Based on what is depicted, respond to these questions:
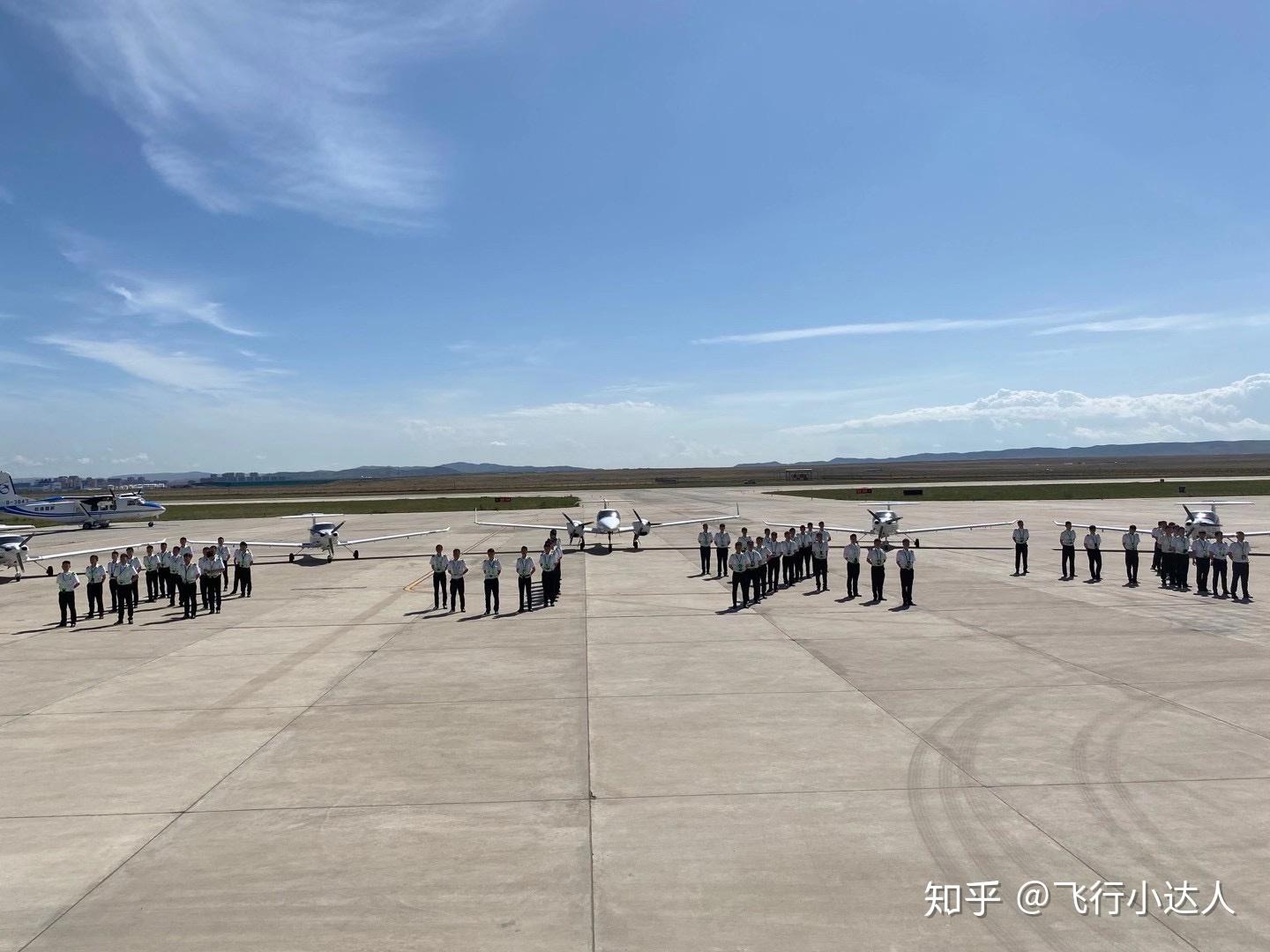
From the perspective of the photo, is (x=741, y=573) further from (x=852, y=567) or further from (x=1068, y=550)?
(x=1068, y=550)

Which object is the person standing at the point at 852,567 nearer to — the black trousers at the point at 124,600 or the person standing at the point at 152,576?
the black trousers at the point at 124,600

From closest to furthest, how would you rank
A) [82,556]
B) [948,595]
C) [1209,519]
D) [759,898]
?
[759,898] < [948,595] < [1209,519] < [82,556]

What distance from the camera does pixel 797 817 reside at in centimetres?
827

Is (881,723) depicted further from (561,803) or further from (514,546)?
(514,546)

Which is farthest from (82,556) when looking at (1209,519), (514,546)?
(1209,519)

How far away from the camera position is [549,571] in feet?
72.5

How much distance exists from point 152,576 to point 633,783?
69.0 ft

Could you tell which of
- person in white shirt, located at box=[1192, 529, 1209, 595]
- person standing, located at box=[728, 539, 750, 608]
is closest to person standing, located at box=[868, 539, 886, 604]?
person standing, located at box=[728, 539, 750, 608]

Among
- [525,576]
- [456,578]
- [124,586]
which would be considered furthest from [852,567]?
[124,586]

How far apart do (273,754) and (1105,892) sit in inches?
372

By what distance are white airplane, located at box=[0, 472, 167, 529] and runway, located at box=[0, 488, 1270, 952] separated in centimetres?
4980

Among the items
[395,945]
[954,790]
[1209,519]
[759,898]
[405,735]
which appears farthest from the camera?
[1209,519]

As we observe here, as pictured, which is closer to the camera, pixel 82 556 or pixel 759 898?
pixel 759 898

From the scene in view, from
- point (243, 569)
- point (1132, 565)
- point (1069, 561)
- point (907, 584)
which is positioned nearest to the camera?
point (907, 584)
